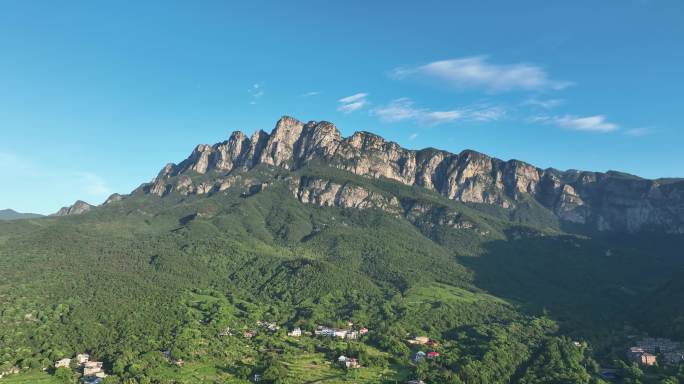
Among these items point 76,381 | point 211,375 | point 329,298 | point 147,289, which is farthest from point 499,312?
point 76,381

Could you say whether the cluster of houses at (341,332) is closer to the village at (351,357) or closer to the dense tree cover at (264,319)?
the village at (351,357)

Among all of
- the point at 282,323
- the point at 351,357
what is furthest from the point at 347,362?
the point at 282,323

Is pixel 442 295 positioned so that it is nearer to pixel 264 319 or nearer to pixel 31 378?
pixel 264 319

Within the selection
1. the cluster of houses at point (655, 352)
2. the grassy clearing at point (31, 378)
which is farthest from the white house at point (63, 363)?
the cluster of houses at point (655, 352)

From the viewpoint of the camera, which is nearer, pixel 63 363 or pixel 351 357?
pixel 63 363

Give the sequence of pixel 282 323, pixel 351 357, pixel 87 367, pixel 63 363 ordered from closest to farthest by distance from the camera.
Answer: pixel 87 367 < pixel 63 363 < pixel 351 357 < pixel 282 323

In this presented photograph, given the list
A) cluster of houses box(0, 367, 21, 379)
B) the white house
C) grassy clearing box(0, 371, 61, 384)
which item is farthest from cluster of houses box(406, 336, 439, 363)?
cluster of houses box(0, 367, 21, 379)

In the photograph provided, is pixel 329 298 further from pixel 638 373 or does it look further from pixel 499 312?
pixel 638 373
